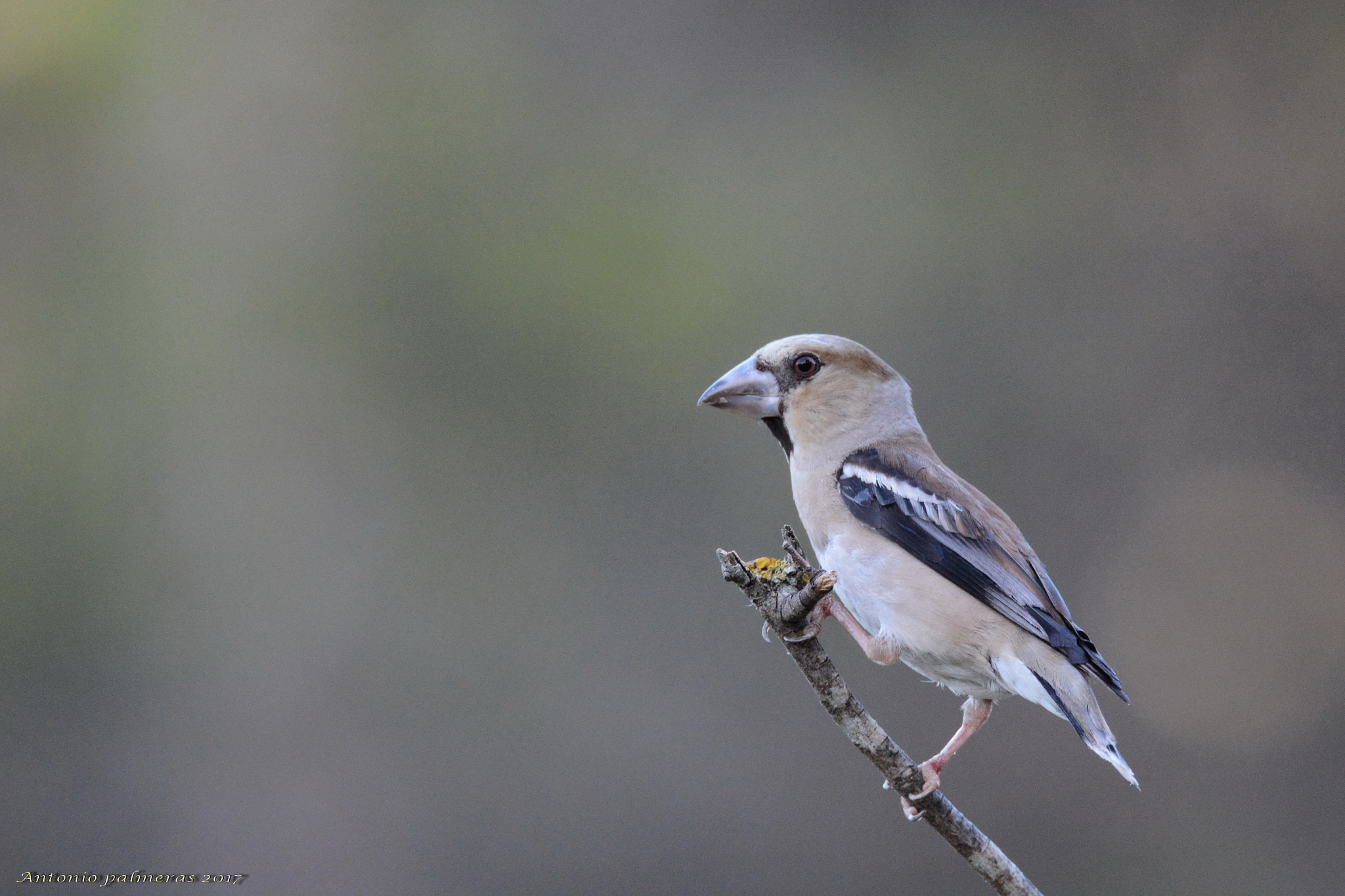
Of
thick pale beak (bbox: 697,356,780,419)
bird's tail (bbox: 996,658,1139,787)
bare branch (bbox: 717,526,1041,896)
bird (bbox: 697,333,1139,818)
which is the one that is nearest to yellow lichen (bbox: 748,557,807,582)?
bare branch (bbox: 717,526,1041,896)

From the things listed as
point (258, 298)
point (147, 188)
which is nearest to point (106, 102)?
point (147, 188)

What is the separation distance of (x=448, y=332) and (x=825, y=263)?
315 cm

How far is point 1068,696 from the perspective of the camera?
2.71m

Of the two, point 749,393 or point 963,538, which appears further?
point 749,393

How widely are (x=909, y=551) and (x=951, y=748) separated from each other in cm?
52

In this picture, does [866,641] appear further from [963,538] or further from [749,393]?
[749,393]

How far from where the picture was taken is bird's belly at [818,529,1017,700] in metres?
2.81

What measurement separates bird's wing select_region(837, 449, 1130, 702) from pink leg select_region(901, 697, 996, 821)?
0.34 metres

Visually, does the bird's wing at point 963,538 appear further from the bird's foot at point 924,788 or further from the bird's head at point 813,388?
the bird's foot at point 924,788

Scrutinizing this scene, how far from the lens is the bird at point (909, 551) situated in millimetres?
2799

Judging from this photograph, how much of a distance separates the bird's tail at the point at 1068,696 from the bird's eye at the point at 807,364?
1.04 meters

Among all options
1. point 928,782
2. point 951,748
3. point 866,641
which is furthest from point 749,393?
point 928,782

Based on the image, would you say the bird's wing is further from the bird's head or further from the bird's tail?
the bird's head

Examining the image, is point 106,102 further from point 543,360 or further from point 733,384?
point 733,384
